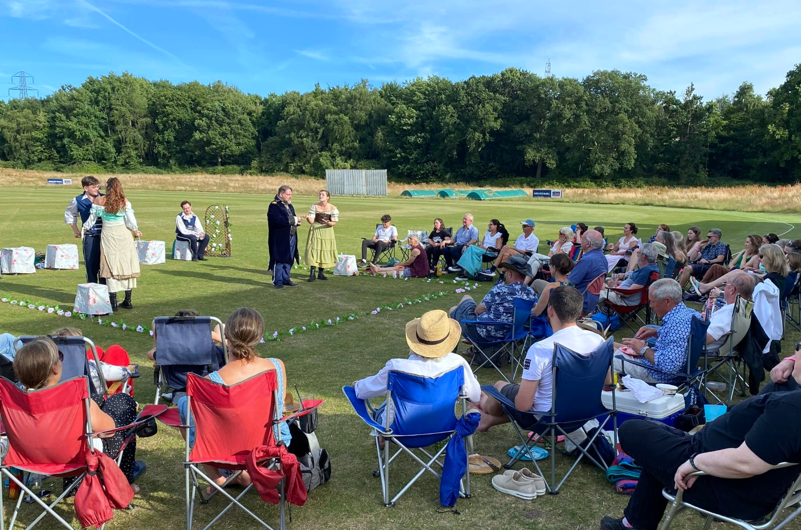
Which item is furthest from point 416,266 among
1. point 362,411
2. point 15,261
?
point 362,411

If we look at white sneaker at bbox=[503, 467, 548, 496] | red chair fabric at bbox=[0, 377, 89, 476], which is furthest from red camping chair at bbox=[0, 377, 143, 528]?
white sneaker at bbox=[503, 467, 548, 496]

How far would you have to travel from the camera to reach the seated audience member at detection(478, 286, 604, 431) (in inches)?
152

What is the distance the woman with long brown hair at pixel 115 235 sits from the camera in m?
8.49

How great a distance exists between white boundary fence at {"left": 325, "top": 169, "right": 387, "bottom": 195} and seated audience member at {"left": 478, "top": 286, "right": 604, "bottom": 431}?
188 ft

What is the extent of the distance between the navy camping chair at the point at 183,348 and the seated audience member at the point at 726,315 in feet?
15.3

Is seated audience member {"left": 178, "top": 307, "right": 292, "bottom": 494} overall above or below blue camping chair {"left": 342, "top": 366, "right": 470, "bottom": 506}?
above

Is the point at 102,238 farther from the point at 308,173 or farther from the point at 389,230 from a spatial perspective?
the point at 308,173

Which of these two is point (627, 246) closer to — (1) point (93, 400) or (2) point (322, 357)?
(2) point (322, 357)

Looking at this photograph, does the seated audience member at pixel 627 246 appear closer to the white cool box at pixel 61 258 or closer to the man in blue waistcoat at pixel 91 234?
the man in blue waistcoat at pixel 91 234

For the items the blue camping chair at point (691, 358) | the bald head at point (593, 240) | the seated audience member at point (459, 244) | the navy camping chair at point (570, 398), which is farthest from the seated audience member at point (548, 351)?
the seated audience member at point (459, 244)

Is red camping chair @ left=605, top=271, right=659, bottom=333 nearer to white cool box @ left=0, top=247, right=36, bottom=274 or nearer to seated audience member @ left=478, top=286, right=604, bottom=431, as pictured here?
seated audience member @ left=478, top=286, right=604, bottom=431

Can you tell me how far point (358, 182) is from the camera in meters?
62.4

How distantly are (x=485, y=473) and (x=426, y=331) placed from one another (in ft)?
4.02

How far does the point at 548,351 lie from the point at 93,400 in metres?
2.94
